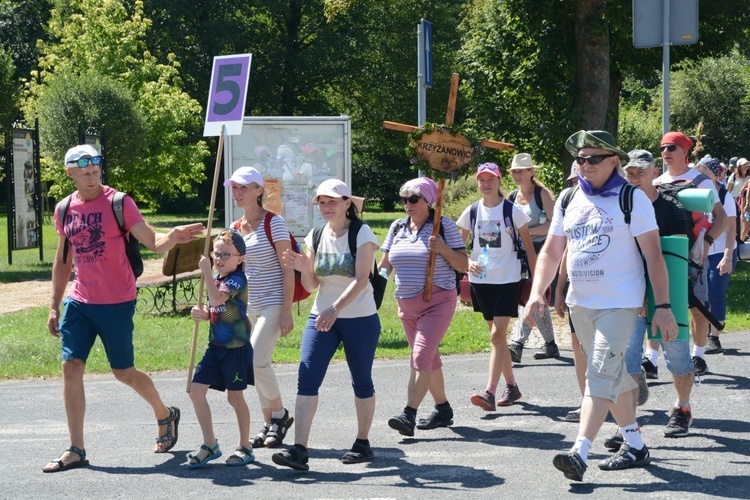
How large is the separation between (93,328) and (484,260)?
3048 mm

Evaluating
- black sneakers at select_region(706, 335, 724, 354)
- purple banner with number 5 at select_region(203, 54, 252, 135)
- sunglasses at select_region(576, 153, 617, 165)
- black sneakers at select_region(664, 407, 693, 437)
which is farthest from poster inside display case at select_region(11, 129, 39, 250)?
sunglasses at select_region(576, 153, 617, 165)

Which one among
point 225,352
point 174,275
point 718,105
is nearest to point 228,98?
point 225,352

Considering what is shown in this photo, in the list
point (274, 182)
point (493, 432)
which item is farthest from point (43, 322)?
point (493, 432)

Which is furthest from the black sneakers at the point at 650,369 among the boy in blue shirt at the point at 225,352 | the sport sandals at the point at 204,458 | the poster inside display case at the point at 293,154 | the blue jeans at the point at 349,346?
the poster inside display case at the point at 293,154

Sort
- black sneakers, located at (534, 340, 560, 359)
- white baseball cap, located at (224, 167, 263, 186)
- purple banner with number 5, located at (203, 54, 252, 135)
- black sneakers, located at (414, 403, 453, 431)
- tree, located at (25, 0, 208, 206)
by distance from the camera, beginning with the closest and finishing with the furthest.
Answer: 1. white baseball cap, located at (224, 167, 263, 186)
2. black sneakers, located at (414, 403, 453, 431)
3. purple banner with number 5, located at (203, 54, 252, 135)
4. black sneakers, located at (534, 340, 560, 359)
5. tree, located at (25, 0, 208, 206)

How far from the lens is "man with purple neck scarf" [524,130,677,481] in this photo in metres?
5.74

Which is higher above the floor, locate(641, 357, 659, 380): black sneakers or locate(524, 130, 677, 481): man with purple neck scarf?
locate(524, 130, 677, 481): man with purple neck scarf

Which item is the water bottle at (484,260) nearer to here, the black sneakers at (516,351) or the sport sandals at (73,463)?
the black sneakers at (516,351)

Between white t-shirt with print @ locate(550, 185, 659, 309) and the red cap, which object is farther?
the red cap

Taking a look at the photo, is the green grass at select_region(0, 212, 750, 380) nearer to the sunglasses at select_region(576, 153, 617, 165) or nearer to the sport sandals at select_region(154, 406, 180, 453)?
the sport sandals at select_region(154, 406, 180, 453)

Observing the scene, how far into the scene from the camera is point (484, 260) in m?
8.10

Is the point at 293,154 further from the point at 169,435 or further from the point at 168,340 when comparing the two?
the point at 169,435

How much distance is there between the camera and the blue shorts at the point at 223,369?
632 cm

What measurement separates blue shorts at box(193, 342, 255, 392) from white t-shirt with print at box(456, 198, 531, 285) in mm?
2332
